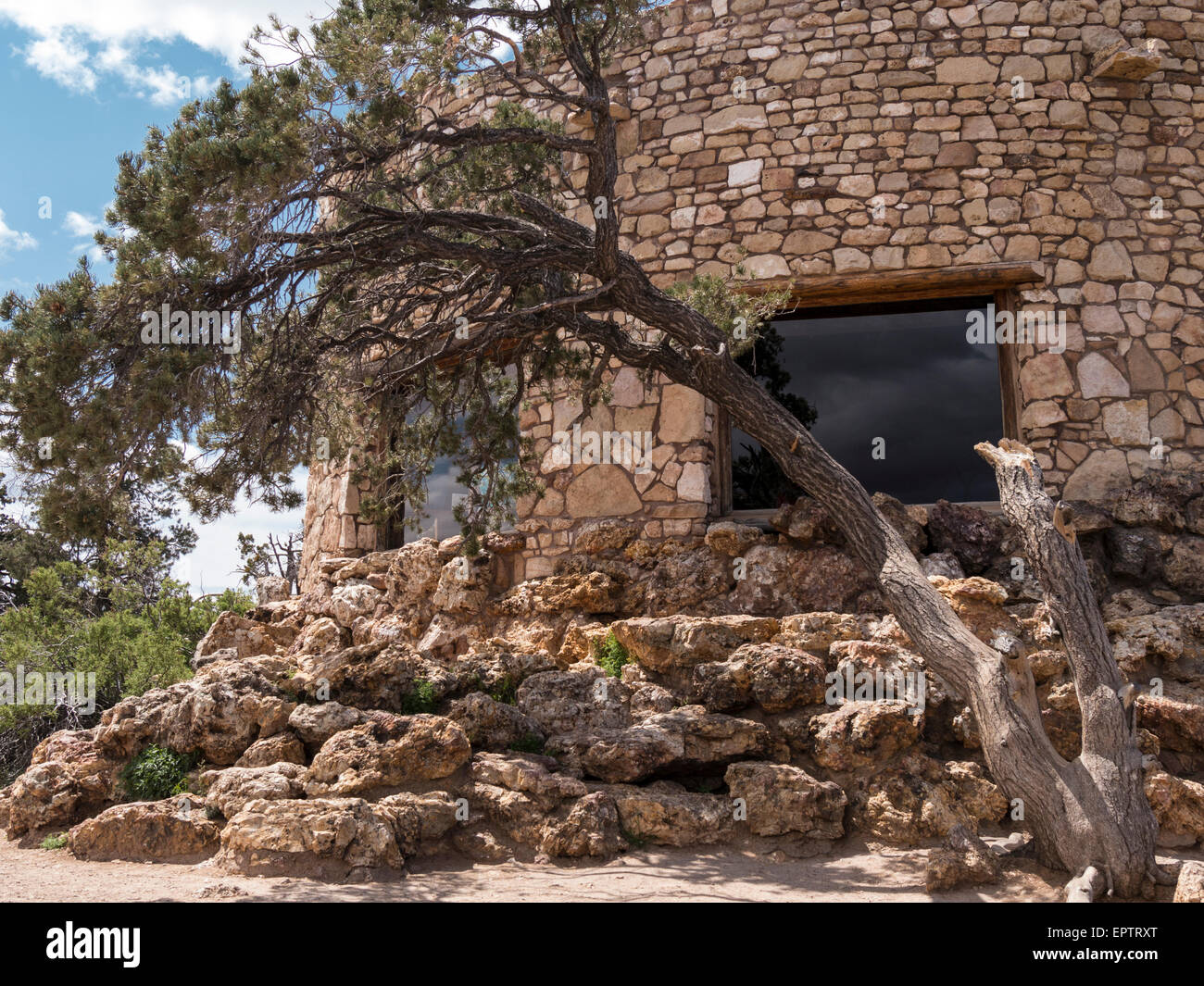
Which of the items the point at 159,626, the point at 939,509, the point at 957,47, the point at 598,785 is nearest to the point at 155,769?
the point at 598,785

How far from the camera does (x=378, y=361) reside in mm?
8555

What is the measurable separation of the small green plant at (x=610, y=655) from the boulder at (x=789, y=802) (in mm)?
1718

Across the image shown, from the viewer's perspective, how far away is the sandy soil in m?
4.43

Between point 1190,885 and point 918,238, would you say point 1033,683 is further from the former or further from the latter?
point 918,238

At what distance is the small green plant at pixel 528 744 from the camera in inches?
237

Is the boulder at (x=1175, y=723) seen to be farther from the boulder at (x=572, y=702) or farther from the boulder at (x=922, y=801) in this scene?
the boulder at (x=572, y=702)

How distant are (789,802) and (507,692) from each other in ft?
7.26

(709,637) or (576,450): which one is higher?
(576,450)

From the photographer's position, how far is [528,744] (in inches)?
238

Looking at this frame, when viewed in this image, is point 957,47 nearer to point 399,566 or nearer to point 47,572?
point 399,566

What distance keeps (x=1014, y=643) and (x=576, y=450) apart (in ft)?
13.1

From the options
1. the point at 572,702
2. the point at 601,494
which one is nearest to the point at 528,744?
the point at 572,702

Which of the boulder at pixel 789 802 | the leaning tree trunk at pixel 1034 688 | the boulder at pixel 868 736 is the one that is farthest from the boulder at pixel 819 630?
the boulder at pixel 789 802

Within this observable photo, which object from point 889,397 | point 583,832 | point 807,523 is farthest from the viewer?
point 889,397
